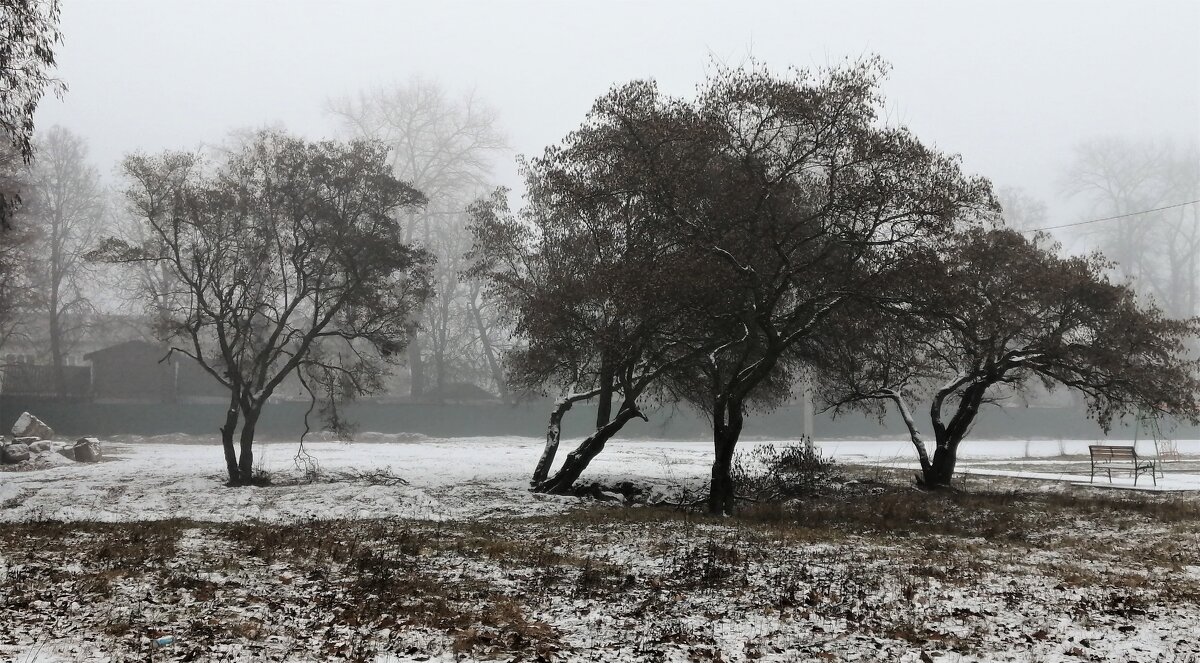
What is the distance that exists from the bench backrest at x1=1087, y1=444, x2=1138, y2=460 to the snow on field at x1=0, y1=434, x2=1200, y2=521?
2.45 feet

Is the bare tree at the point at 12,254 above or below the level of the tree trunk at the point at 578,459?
above

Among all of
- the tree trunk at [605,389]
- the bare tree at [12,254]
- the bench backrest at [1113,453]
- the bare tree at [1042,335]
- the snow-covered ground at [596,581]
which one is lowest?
the snow-covered ground at [596,581]

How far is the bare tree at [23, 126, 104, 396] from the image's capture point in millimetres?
49812

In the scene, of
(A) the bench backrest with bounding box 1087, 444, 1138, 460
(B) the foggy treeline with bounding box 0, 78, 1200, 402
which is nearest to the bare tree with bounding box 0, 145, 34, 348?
(B) the foggy treeline with bounding box 0, 78, 1200, 402

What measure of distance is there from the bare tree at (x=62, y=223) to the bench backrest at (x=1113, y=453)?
50872 mm

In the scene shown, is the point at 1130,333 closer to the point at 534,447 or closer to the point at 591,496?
the point at 591,496

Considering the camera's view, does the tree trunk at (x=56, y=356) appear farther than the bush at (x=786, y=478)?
Yes

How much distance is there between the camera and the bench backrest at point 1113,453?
23031 mm

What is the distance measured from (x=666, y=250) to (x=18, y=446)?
25.7 m

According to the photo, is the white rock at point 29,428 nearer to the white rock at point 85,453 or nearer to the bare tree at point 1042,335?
the white rock at point 85,453

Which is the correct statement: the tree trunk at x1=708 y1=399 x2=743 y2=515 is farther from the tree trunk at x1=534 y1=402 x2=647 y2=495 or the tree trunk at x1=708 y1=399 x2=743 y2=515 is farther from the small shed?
→ the small shed

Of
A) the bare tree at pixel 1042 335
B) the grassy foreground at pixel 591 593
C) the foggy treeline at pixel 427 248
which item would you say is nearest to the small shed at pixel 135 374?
the foggy treeline at pixel 427 248

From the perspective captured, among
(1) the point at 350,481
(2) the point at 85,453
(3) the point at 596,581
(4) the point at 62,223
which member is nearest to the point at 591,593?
(3) the point at 596,581

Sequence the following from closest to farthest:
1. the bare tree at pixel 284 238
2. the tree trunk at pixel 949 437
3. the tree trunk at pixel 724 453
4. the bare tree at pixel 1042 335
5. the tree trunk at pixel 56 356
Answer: the tree trunk at pixel 724 453, the bare tree at pixel 1042 335, the tree trunk at pixel 949 437, the bare tree at pixel 284 238, the tree trunk at pixel 56 356
